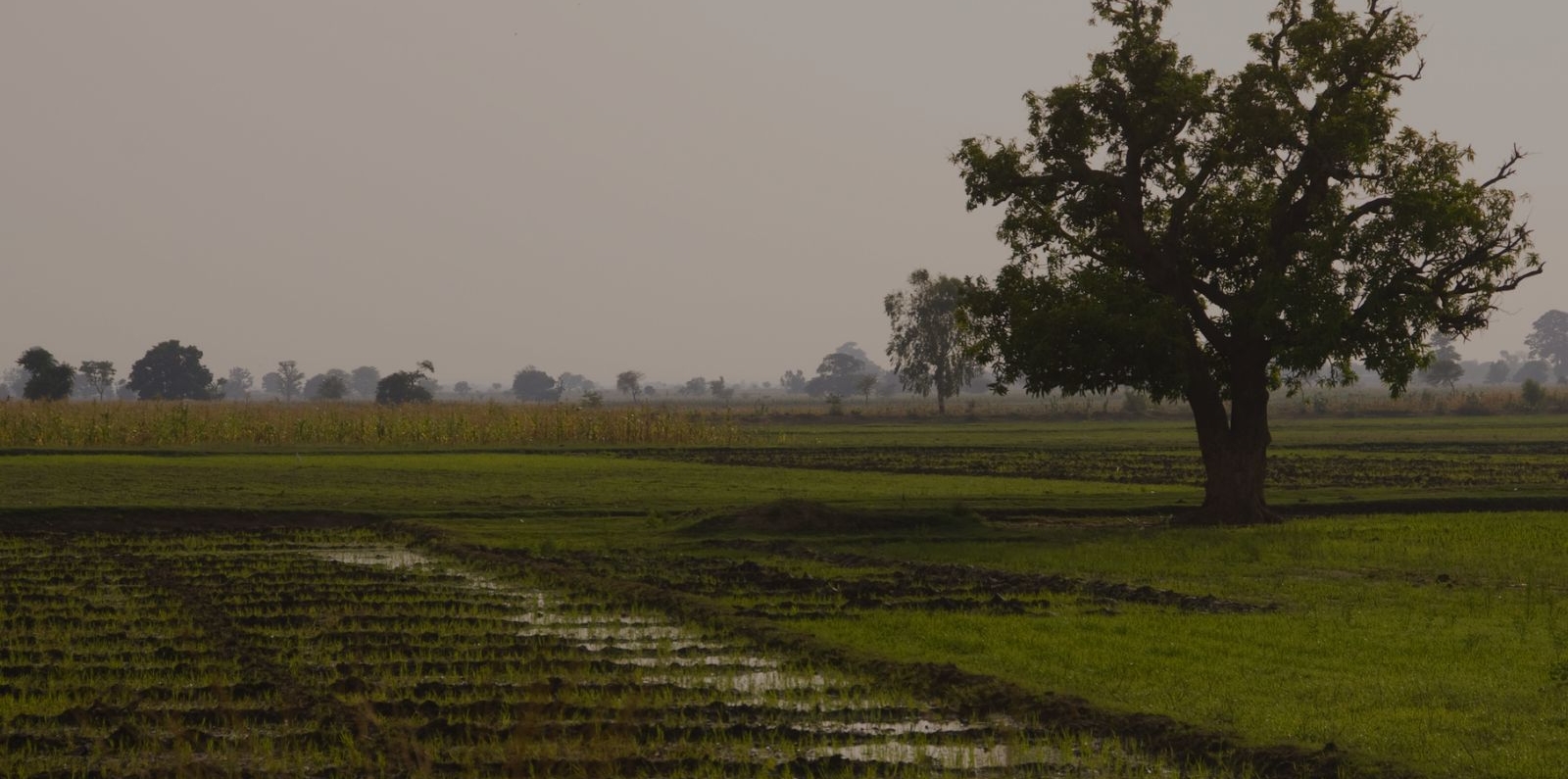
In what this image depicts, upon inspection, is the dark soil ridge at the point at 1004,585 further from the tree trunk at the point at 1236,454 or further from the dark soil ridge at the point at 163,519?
the dark soil ridge at the point at 163,519

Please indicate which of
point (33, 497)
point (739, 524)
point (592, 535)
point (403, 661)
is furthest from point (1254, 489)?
point (33, 497)

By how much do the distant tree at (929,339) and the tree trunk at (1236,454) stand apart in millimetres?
97555

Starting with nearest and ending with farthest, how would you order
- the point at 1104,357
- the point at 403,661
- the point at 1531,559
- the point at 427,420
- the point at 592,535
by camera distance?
1. the point at 403,661
2. the point at 1531,559
3. the point at 592,535
4. the point at 1104,357
5. the point at 427,420

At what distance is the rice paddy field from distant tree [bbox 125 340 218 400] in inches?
5360

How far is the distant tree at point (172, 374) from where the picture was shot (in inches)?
6801

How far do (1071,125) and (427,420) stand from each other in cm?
3985

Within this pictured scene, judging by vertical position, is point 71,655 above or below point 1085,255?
below

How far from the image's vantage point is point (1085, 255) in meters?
36.3

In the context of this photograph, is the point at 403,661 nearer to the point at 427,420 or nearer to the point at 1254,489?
the point at 1254,489

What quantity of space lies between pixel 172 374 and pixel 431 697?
560 feet

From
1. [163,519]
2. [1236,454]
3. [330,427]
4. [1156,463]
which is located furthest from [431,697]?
[330,427]

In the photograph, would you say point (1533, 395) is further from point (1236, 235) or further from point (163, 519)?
point (163, 519)

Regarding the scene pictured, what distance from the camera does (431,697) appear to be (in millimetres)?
14375

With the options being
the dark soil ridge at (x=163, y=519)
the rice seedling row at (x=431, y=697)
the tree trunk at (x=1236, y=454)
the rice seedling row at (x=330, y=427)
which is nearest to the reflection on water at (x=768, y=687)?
the rice seedling row at (x=431, y=697)
